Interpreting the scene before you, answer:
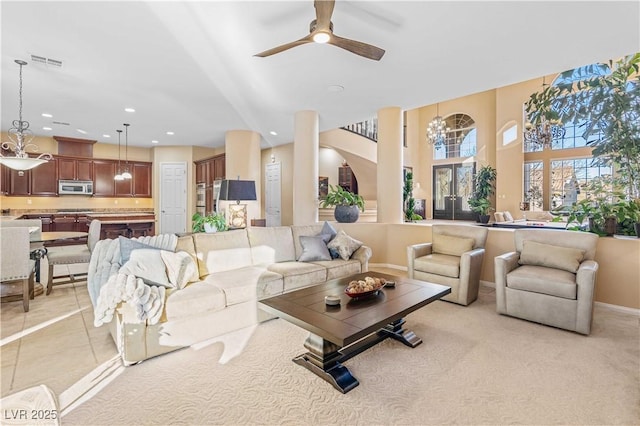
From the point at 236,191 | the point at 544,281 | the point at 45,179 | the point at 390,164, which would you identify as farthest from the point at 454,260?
the point at 45,179

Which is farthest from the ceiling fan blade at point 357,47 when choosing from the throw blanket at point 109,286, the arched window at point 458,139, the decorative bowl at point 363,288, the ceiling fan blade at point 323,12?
the arched window at point 458,139

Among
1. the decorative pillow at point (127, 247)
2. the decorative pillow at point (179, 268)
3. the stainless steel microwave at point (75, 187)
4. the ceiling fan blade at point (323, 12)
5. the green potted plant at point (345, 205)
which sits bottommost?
the decorative pillow at point (179, 268)

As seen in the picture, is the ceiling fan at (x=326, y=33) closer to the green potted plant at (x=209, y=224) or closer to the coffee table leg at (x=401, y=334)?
the green potted plant at (x=209, y=224)

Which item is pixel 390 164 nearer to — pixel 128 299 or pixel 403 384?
pixel 403 384

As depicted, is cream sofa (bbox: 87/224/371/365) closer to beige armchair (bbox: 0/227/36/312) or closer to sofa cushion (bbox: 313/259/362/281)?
sofa cushion (bbox: 313/259/362/281)

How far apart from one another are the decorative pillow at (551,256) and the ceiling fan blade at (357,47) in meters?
2.69

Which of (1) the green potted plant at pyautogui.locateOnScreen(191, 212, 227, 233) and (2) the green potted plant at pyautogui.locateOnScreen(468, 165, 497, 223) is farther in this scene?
(2) the green potted plant at pyautogui.locateOnScreen(468, 165, 497, 223)

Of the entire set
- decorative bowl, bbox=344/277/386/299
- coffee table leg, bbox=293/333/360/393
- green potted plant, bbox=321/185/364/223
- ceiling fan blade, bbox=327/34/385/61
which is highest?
ceiling fan blade, bbox=327/34/385/61

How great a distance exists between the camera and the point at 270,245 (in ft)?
13.1

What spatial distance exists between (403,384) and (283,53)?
3341mm

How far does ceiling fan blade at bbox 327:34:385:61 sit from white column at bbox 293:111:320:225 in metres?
2.95

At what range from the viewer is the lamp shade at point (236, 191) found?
484 centimetres

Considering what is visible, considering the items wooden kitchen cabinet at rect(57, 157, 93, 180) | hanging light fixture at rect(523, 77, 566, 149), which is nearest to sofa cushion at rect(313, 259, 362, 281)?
hanging light fixture at rect(523, 77, 566, 149)

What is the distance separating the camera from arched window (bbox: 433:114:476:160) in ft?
40.0
